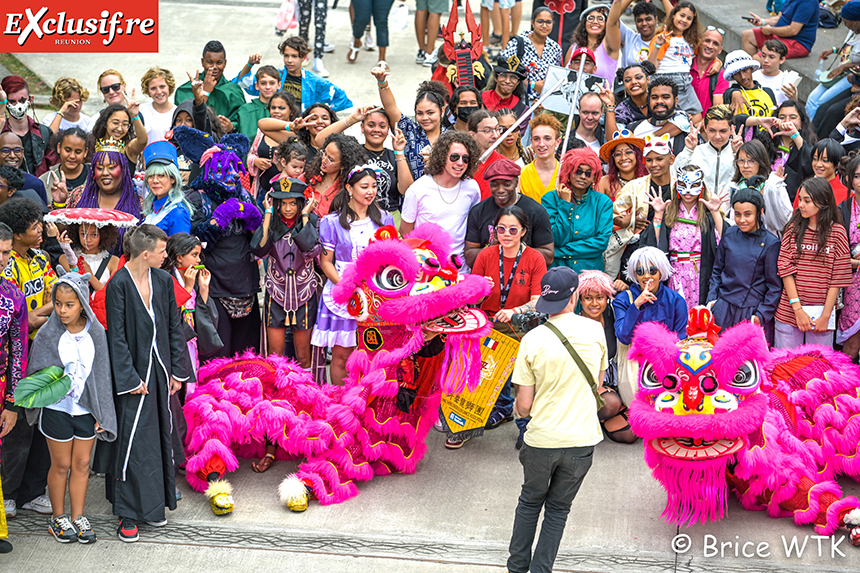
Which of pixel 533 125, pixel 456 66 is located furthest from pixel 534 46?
pixel 533 125

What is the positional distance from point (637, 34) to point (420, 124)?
339 centimetres

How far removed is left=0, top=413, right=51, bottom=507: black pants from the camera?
5.55 meters

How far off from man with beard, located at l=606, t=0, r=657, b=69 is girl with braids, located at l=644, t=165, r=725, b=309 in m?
3.23

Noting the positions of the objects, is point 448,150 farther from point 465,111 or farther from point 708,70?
point 708,70

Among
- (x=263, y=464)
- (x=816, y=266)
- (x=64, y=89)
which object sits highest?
(x=64, y=89)

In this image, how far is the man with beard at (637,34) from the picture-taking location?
949 centimetres

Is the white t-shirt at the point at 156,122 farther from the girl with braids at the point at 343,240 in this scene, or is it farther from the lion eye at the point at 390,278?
the lion eye at the point at 390,278

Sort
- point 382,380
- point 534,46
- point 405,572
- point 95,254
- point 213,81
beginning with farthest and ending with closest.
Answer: point 534,46
point 213,81
point 95,254
point 382,380
point 405,572

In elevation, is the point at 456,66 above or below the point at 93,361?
above

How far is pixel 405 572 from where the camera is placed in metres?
5.19

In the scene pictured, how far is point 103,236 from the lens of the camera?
634 centimetres

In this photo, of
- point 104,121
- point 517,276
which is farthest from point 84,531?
point 104,121

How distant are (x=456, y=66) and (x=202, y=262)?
3.55m

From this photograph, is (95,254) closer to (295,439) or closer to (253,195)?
(253,195)
